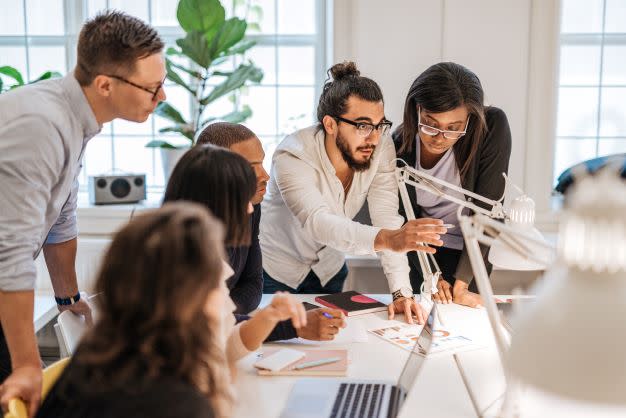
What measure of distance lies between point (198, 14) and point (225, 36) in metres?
0.18

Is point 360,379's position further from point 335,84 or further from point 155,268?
point 335,84

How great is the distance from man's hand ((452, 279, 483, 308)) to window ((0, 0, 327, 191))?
207 centimetres

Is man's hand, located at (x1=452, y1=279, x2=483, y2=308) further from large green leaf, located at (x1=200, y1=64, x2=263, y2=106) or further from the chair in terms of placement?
large green leaf, located at (x1=200, y1=64, x2=263, y2=106)

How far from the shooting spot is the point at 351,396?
154cm

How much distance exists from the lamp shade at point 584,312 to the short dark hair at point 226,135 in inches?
54.8

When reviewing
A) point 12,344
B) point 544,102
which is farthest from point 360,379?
point 544,102

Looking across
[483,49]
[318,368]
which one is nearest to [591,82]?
[483,49]

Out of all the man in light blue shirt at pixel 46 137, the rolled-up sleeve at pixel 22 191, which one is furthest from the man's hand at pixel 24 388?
the rolled-up sleeve at pixel 22 191

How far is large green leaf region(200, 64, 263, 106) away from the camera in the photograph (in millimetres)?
3617

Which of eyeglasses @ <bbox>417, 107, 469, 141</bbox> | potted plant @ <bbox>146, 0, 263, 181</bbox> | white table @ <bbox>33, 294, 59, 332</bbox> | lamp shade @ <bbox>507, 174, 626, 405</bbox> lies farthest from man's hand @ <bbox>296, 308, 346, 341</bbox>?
potted plant @ <bbox>146, 0, 263, 181</bbox>

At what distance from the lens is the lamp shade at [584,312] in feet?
2.35

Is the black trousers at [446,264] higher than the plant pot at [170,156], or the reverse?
Result: the plant pot at [170,156]

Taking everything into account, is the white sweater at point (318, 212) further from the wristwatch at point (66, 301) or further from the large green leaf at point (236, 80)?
the large green leaf at point (236, 80)

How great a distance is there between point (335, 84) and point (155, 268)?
1606 millimetres
